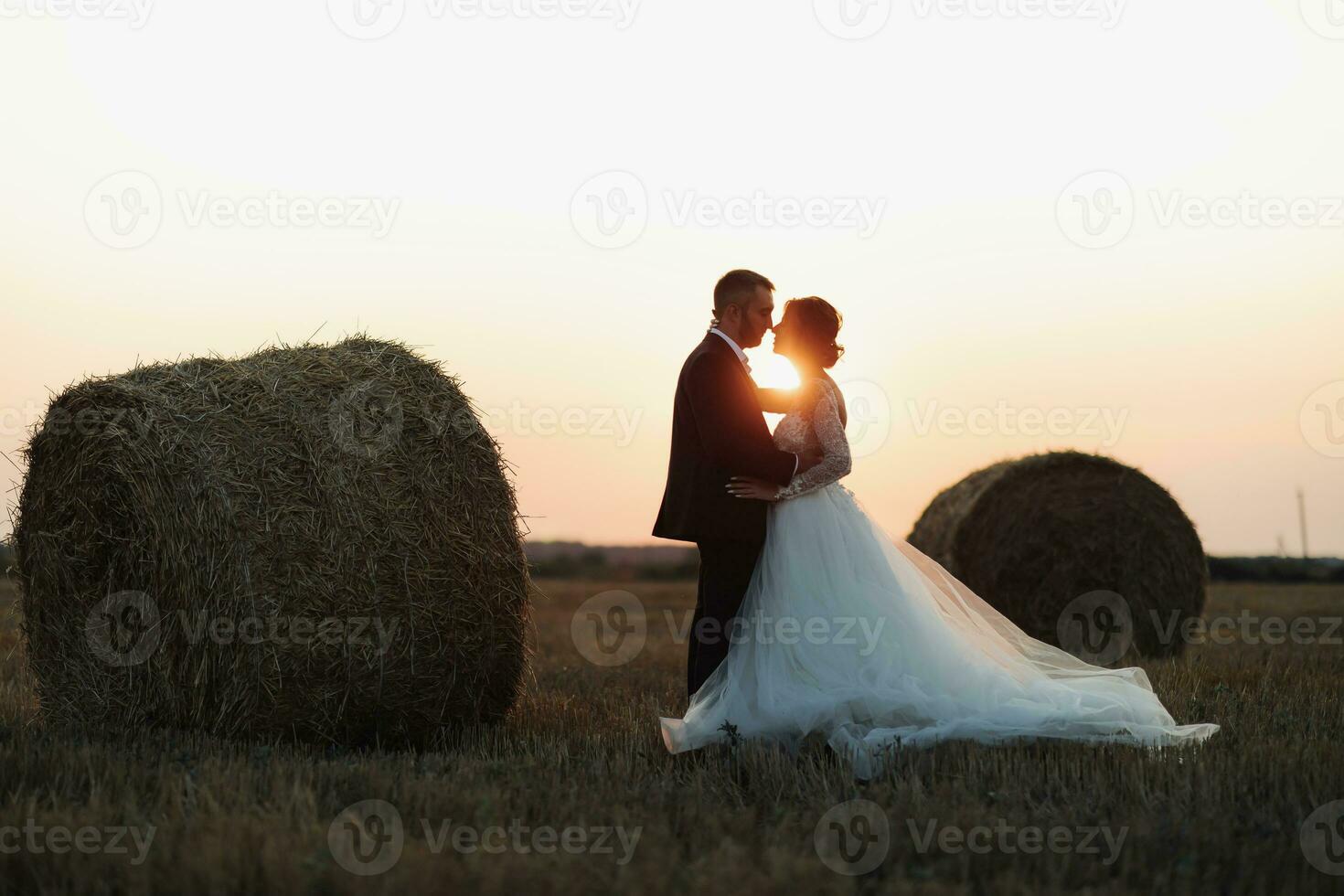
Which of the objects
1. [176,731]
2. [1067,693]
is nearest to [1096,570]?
[1067,693]

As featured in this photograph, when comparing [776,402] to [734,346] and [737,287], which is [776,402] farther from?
[737,287]

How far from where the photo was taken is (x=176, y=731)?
20.4 ft

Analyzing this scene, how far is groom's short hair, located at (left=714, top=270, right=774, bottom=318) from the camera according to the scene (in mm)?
6273

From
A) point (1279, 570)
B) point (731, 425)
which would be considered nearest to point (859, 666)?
point (731, 425)

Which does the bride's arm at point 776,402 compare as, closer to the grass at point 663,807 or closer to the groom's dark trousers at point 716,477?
the groom's dark trousers at point 716,477

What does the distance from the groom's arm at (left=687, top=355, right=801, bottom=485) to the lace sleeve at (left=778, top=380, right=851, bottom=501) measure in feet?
0.30

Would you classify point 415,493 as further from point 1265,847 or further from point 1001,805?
point 1265,847

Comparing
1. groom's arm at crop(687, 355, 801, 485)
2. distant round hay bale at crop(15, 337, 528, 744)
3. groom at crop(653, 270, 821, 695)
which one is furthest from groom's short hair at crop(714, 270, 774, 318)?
distant round hay bale at crop(15, 337, 528, 744)

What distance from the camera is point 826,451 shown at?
6.29 metres

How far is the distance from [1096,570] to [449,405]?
6941mm

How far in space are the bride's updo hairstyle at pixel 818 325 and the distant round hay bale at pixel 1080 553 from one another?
229 inches

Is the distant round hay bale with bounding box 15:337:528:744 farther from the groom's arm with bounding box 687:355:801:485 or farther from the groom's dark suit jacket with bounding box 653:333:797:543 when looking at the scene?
the groom's arm with bounding box 687:355:801:485

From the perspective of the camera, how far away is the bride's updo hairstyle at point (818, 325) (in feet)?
20.7

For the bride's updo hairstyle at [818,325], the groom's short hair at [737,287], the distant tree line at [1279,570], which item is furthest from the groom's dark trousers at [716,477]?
the distant tree line at [1279,570]
